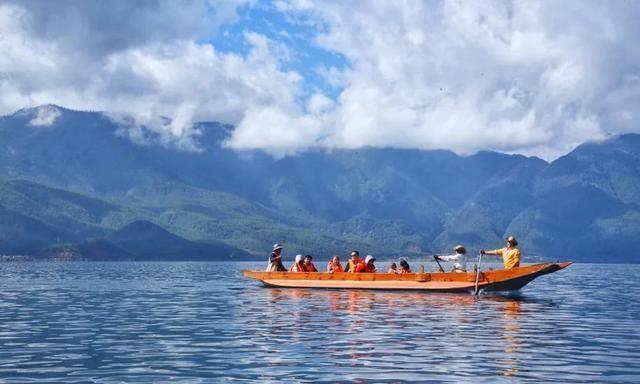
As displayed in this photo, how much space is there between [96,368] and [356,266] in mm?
43224

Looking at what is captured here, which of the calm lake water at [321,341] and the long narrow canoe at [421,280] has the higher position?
the long narrow canoe at [421,280]

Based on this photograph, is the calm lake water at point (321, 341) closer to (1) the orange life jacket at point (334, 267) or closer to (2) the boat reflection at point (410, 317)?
(2) the boat reflection at point (410, 317)

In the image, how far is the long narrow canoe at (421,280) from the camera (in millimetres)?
61156

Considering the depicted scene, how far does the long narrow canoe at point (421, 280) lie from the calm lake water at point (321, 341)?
2.68 metres

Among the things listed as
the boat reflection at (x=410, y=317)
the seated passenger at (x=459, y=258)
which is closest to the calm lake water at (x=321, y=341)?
the boat reflection at (x=410, y=317)

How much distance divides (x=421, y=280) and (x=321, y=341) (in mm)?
30732

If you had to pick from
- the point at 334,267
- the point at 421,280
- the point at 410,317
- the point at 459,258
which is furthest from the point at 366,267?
the point at 410,317

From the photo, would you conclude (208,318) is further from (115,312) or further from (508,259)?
(508,259)

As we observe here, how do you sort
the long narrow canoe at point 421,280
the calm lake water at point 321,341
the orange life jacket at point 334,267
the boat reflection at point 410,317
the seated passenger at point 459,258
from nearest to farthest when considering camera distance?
the calm lake water at point 321,341, the boat reflection at point 410,317, the long narrow canoe at point 421,280, the seated passenger at point 459,258, the orange life jacket at point 334,267

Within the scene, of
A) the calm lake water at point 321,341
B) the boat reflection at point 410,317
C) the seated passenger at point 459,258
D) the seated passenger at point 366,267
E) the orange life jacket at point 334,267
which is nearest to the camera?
the calm lake water at point 321,341

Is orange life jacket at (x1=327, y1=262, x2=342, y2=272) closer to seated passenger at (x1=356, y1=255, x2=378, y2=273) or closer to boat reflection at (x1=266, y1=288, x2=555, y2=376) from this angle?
seated passenger at (x1=356, y1=255, x2=378, y2=273)

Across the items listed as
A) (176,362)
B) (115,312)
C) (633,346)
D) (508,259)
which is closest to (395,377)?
(176,362)

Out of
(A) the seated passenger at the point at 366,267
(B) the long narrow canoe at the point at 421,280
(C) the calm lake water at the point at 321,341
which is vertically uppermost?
(A) the seated passenger at the point at 366,267

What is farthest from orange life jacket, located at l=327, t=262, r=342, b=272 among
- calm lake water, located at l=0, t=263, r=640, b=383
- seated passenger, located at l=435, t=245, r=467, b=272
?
calm lake water, located at l=0, t=263, r=640, b=383
